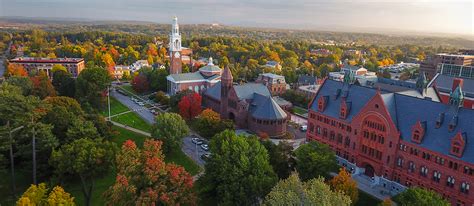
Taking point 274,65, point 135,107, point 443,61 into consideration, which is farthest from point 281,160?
point 443,61

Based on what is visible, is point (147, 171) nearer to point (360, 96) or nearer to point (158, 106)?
point (360, 96)

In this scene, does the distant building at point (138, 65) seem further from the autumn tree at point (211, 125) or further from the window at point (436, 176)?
the window at point (436, 176)

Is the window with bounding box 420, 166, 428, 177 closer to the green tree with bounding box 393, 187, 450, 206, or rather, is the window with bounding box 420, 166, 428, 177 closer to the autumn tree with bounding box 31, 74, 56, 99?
the green tree with bounding box 393, 187, 450, 206

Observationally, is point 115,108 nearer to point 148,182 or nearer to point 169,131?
point 169,131

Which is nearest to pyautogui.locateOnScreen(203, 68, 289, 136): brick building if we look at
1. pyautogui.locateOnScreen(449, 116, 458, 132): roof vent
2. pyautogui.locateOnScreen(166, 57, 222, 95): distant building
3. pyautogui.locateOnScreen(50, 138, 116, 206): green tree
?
pyautogui.locateOnScreen(166, 57, 222, 95): distant building

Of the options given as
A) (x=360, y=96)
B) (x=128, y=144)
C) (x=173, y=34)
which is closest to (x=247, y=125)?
(x=360, y=96)
